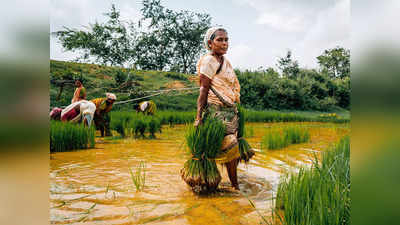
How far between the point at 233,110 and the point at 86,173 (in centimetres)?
191

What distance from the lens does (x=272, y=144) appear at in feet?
14.5

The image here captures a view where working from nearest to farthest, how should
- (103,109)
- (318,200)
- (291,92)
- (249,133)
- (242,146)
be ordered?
1. (318,200)
2. (242,146)
3. (103,109)
4. (249,133)
5. (291,92)

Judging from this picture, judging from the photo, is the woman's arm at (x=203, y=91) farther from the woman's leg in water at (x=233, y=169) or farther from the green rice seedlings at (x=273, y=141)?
the green rice seedlings at (x=273, y=141)

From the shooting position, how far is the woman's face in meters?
2.39

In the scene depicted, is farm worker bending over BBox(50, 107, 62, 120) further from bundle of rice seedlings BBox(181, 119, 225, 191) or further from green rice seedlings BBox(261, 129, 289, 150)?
green rice seedlings BBox(261, 129, 289, 150)

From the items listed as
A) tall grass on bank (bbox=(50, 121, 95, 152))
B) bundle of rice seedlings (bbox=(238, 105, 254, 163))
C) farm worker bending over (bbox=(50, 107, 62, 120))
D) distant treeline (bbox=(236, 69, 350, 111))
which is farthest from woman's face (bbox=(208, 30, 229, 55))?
distant treeline (bbox=(236, 69, 350, 111))

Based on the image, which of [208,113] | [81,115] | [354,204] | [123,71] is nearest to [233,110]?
[208,113]

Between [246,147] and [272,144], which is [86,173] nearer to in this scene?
[246,147]

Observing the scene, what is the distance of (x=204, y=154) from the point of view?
2260 millimetres

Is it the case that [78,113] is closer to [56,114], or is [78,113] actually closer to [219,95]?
[56,114]

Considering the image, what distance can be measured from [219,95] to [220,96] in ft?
0.05

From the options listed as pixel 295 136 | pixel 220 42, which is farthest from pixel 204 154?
pixel 295 136

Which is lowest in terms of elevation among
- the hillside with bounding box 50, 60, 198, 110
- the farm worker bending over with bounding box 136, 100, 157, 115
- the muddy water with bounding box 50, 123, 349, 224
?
the muddy water with bounding box 50, 123, 349, 224

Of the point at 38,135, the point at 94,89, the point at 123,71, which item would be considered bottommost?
the point at 38,135
